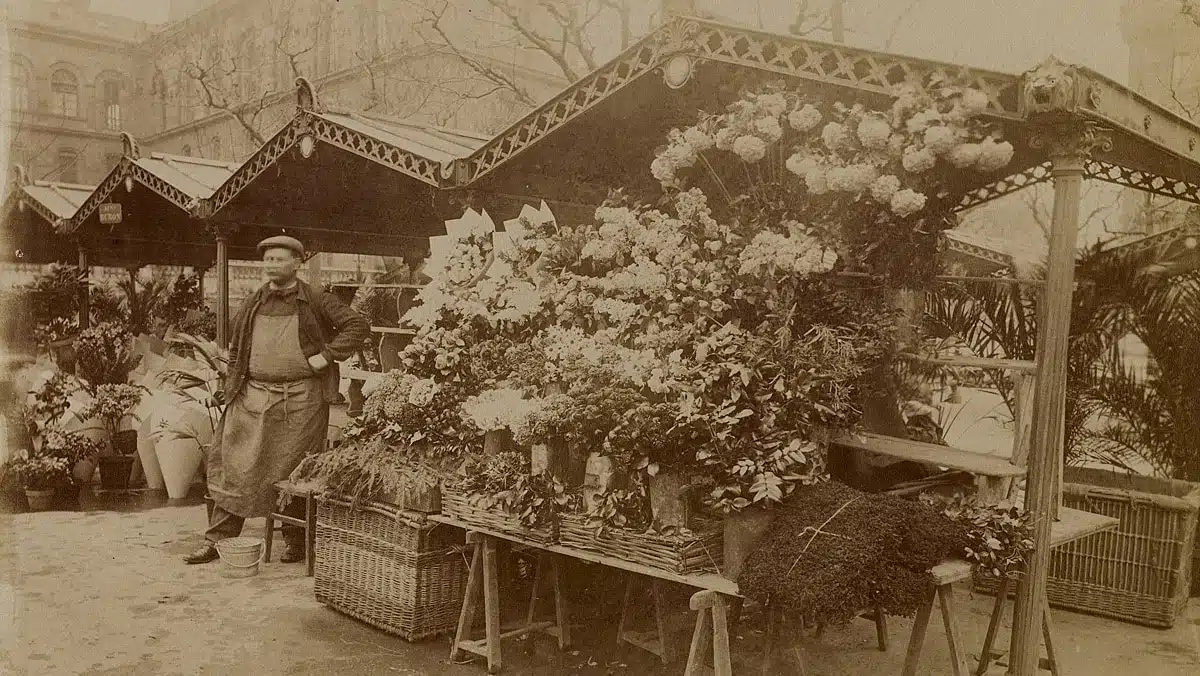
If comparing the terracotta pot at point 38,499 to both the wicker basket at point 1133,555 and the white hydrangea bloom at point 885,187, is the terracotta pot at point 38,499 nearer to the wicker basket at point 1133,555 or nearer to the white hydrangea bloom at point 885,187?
the white hydrangea bloom at point 885,187

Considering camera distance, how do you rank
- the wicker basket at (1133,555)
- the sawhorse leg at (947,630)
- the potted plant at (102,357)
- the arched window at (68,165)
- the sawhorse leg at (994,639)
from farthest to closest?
1. the arched window at (68,165)
2. the potted plant at (102,357)
3. the wicker basket at (1133,555)
4. the sawhorse leg at (994,639)
5. the sawhorse leg at (947,630)

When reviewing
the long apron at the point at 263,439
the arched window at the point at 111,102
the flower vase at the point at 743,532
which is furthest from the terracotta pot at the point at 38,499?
the arched window at the point at 111,102

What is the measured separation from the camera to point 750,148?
4543 millimetres

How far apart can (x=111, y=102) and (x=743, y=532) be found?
98.5 ft

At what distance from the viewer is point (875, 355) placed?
435 centimetres

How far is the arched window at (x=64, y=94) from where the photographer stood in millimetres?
23333

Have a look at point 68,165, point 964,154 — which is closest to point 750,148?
point 964,154

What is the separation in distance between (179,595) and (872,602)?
475cm

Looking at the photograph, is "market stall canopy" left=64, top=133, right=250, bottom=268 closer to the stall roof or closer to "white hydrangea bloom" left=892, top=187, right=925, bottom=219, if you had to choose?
the stall roof

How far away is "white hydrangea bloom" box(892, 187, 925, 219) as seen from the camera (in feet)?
13.5

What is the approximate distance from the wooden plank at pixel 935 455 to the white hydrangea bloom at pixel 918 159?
1288mm

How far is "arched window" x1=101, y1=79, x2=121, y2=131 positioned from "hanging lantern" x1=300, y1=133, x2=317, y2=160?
23143 millimetres

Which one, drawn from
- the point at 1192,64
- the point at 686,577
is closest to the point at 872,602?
the point at 686,577

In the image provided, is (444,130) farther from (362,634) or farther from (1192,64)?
(1192,64)
